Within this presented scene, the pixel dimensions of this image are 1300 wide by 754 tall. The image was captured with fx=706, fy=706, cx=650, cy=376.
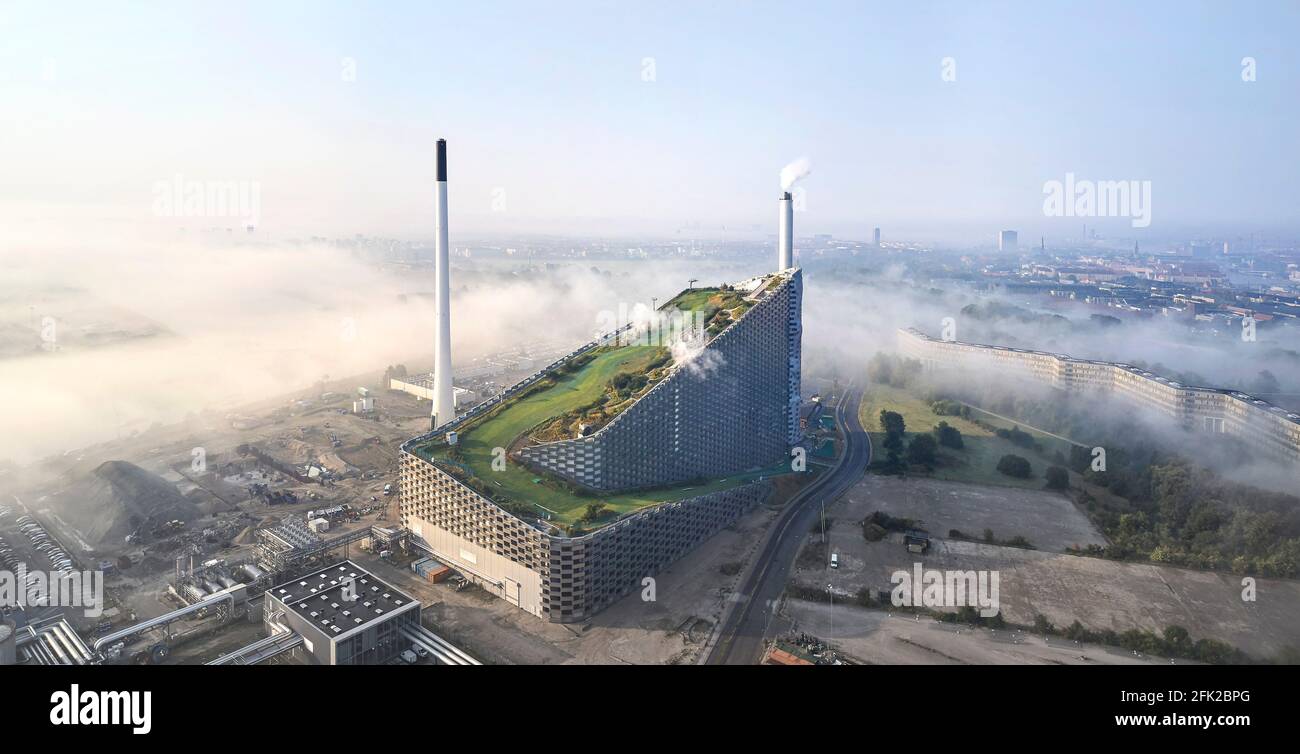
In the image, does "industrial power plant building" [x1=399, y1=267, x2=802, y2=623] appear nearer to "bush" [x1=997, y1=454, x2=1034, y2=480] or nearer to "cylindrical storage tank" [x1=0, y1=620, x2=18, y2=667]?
"bush" [x1=997, y1=454, x2=1034, y2=480]

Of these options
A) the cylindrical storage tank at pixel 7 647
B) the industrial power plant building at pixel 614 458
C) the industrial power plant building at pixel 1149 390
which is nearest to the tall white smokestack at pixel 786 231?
the industrial power plant building at pixel 614 458

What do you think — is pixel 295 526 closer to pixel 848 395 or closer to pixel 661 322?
pixel 661 322

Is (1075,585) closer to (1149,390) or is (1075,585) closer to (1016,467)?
(1016,467)

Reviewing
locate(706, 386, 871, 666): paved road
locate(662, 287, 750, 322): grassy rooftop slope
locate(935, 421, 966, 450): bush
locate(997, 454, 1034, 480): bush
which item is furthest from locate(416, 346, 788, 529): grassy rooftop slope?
locate(935, 421, 966, 450): bush

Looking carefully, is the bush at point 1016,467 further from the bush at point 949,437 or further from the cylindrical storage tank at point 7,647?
the cylindrical storage tank at point 7,647

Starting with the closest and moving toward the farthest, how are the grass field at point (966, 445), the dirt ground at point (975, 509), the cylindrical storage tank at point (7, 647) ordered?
the cylindrical storage tank at point (7, 647), the dirt ground at point (975, 509), the grass field at point (966, 445)
